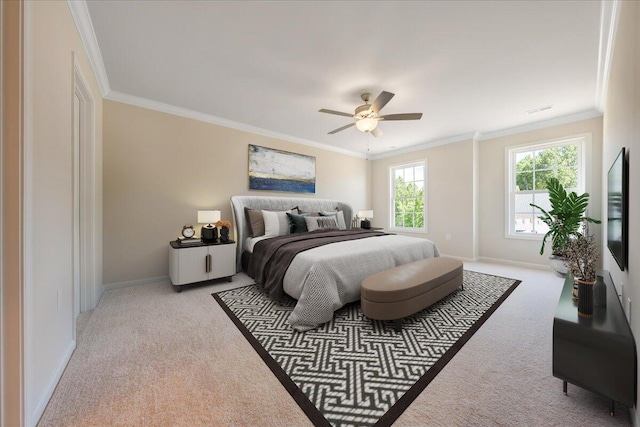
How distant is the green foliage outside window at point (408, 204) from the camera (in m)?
5.88

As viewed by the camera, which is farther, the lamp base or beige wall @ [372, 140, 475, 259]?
beige wall @ [372, 140, 475, 259]

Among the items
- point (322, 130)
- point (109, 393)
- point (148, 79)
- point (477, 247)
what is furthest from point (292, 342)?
point (477, 247)

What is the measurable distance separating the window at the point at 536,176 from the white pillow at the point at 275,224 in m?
4.24

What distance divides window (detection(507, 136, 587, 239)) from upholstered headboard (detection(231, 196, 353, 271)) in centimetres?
320

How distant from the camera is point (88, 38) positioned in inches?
84.4

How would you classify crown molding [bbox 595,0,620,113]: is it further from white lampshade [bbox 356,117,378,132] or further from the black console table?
the black console table

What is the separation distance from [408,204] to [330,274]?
14.4 ft

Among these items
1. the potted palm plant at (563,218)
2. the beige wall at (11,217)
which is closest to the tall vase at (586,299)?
the potted palm plant at (563,218)

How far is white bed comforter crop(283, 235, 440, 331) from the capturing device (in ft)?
7.19

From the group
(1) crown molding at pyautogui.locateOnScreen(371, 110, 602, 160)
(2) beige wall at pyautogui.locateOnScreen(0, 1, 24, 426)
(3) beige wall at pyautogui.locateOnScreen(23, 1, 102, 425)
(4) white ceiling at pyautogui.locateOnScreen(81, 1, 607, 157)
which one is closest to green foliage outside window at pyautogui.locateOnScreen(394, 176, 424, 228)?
(1) crown molding at pyautogui.locateOnScreen(371, 110, 602, 160)

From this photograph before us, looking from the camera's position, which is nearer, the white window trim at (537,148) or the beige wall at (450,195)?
the white window trim at (537,148)

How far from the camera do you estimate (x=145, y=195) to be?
3375 mm

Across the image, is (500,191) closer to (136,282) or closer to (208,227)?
(208,227)

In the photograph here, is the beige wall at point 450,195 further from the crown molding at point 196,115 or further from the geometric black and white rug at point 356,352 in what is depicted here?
the crown molding at point 196,115
